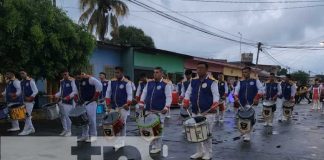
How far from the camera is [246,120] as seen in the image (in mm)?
11734

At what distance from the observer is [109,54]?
26.6 m

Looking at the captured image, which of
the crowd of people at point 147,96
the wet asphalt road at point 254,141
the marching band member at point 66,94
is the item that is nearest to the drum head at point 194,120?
the crowd of people at point 147,96

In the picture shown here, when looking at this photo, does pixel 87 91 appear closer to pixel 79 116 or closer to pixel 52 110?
pixel 79 116

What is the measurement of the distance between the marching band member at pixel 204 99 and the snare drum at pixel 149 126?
834 mm

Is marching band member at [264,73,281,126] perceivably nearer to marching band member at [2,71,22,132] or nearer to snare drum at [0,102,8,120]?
marching band member at [2,71,22,132]

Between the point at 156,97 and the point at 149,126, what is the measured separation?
97 cm

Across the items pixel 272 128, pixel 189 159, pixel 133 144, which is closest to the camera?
pixel 189 159

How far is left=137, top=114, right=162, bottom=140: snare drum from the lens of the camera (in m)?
9.23

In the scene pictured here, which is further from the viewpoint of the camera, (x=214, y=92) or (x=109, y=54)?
(x=109, y=54)

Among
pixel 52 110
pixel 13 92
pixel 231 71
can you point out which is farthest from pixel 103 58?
pixel 231 71

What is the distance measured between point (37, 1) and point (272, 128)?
9.97 meters

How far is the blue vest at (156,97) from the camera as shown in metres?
9.95

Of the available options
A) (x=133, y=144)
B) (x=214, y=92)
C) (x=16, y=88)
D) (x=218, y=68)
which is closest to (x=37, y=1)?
(x=16, y=88)

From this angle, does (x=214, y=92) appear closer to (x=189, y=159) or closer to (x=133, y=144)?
(x=189, y=159)
